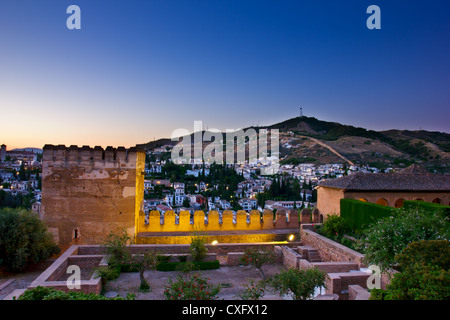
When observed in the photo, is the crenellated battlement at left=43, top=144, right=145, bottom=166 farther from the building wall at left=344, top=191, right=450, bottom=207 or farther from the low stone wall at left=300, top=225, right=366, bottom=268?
the building wall at left=344, top=191, right=450, bottom=207

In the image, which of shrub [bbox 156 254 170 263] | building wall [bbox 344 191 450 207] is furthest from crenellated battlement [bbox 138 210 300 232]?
building wall [bbox 344 191 450 207]

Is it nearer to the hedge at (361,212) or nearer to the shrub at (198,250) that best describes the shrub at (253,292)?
the shrub at (198,250)

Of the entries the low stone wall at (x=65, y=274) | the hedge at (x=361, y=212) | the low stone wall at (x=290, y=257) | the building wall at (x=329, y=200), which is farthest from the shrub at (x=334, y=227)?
the low stone wall at (x=65, y=274)

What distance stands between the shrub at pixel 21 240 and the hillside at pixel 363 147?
1795 inches

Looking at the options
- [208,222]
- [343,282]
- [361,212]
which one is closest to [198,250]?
[208,222]

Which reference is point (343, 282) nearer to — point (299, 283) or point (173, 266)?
point (299, 283)

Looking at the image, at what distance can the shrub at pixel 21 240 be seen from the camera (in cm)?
814

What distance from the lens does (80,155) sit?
396 inches

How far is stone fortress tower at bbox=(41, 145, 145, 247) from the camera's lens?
9.93 metres

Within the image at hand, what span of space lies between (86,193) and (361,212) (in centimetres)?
936

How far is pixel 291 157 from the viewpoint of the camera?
222ft
